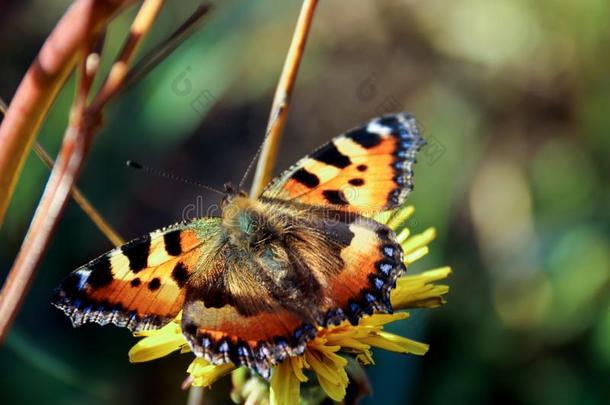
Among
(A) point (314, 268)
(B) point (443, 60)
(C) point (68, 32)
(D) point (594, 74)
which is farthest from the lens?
(B) point (443, 60)

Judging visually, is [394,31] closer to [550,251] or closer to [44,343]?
[550,251]

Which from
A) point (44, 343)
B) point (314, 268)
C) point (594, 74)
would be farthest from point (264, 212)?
point (594, 74)

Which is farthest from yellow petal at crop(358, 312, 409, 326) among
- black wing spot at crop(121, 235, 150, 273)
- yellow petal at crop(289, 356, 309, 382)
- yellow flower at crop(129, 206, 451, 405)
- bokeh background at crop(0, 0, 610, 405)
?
bokeh background at crop(0, 0, 610, 405)

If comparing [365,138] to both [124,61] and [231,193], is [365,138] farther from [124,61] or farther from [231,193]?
[124,61]

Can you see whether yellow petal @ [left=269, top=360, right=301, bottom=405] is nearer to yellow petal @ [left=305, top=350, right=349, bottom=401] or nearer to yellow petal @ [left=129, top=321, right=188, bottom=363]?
yellow petal @ [left=305, top=350, right=349, bottom=401]

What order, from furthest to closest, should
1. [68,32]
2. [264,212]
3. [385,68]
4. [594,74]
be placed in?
[385,68], [594,74], [264,212], [68,32]

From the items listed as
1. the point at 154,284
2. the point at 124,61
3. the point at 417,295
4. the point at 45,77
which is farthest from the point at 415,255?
the point at 45,77

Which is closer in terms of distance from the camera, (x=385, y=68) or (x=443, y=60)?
(x=443, y=60)
